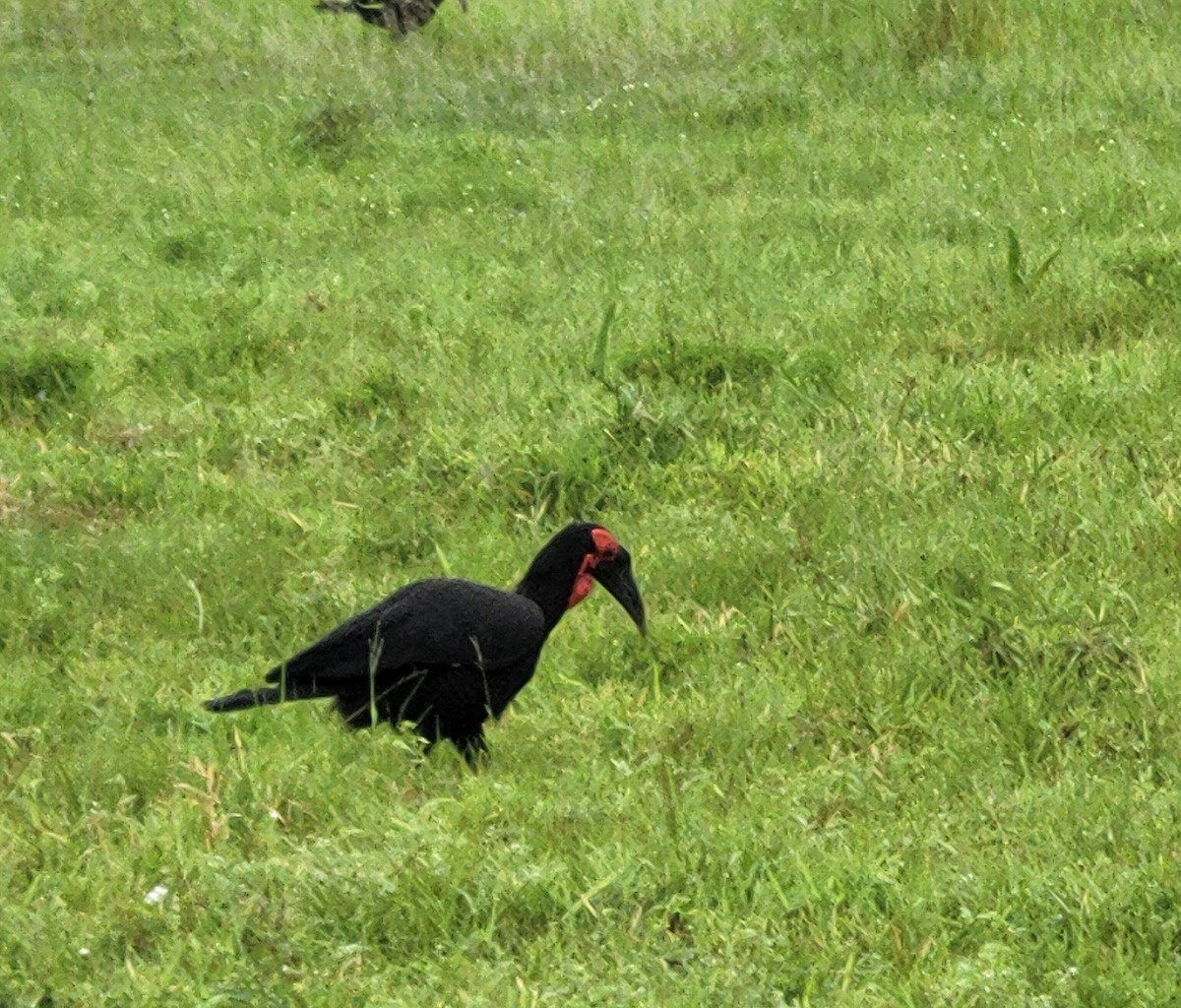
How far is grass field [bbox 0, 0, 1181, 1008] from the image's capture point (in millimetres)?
4273

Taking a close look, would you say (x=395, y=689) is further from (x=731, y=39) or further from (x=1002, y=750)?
(x=731, y=39)

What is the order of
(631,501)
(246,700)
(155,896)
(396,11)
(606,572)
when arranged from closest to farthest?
(155,896) < (246,700) < (606,572) < (631,501) < (396,11)

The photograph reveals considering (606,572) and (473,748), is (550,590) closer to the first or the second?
(606,572)

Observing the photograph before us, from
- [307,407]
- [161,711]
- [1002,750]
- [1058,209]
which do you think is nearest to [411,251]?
[307,407]

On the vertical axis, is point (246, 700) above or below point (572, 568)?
below

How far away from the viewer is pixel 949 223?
9.58m

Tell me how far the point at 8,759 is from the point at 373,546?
1778 millimetres

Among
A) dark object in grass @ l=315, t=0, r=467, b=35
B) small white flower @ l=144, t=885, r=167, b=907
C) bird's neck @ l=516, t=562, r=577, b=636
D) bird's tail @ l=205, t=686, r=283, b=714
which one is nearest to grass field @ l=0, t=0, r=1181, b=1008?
small white flower @ l=144, t=885, r=167, b=907

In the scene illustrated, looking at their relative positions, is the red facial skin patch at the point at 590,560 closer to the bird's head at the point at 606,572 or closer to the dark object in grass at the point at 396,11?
the bird's head at the point at 606,572

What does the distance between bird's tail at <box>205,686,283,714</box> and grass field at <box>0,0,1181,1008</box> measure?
0.13 meters

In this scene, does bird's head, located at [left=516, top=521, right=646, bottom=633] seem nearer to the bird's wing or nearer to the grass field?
the bird's wing

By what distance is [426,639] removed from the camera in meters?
5.27

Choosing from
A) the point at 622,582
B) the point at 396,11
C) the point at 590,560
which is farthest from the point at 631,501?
the point at 396,11

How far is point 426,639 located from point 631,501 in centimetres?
187
